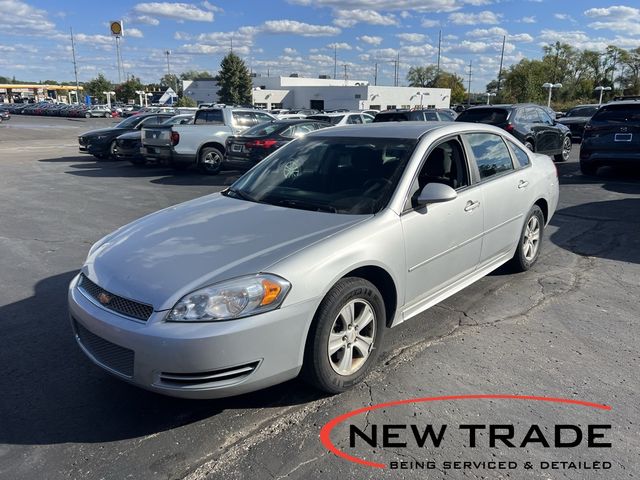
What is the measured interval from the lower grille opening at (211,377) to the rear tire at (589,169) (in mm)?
11269

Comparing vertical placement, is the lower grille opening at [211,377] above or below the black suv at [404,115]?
below

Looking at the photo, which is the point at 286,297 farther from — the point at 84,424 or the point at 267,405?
the point at 84,424

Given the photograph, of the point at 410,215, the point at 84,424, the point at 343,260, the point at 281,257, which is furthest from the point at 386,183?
the point at 84,424

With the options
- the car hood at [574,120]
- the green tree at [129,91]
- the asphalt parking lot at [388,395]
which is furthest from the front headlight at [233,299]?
the green tree at [129,91]

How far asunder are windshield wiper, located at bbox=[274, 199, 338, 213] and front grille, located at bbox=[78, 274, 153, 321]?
1370mm

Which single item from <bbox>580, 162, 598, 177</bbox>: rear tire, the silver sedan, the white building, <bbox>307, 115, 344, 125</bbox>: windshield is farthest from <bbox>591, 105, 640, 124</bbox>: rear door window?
the white building

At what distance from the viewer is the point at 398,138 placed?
158 inches

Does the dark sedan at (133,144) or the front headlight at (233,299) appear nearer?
the front headlight at (233,299)

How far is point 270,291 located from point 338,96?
242 feet

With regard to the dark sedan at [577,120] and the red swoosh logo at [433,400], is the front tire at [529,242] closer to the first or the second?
the red swoosh logo at [433,400]

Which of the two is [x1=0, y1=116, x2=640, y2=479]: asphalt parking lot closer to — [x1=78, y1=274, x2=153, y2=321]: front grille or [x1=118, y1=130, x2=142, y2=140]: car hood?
[x1=78, y1=274, x2=153, y2=321]: front grille

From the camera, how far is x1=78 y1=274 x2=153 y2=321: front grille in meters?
2.73

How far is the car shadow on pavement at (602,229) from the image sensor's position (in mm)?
6223

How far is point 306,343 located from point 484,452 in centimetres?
111
